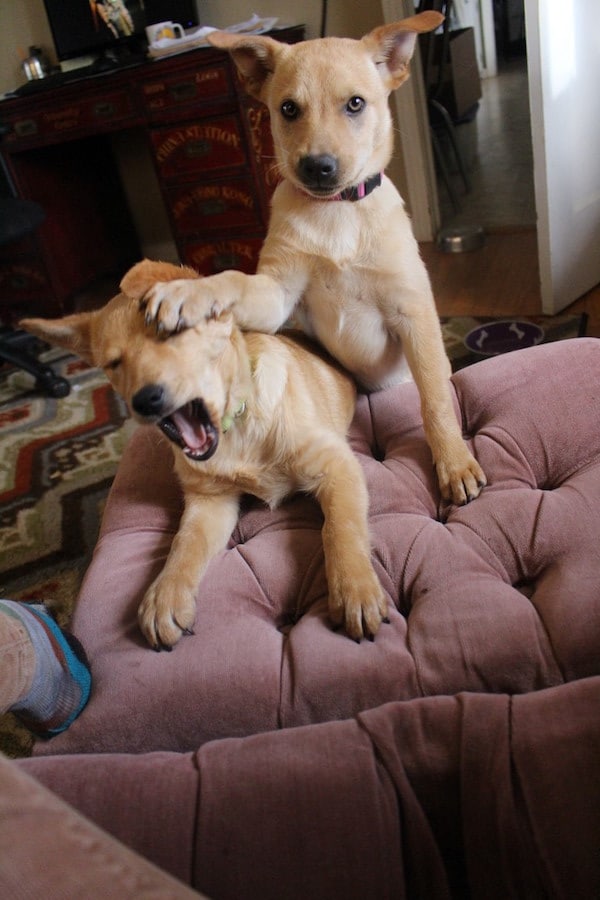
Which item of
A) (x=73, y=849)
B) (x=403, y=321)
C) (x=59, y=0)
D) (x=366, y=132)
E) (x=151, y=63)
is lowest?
(x=403, y=321)

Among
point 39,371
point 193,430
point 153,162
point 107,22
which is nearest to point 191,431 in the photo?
point 193,430

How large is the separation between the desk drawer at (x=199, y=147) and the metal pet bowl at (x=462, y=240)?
3.44 feet

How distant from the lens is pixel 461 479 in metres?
1.07

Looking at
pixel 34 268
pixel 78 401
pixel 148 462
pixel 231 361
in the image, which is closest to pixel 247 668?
pixel 231 361

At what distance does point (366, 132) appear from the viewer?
4.13 feet

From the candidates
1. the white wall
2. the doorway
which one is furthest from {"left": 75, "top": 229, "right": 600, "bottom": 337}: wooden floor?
the white wall

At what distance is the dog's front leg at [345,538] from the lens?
2.87ft

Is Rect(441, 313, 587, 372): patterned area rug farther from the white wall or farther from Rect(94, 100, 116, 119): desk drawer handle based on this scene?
Rect(94, 100, 116, 119): desk drawer handle

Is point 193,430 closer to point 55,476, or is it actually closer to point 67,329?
point 67,329

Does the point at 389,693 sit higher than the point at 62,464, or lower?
higher

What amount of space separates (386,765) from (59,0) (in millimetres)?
3835

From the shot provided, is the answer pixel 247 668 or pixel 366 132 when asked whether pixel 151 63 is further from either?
pixel 247 668

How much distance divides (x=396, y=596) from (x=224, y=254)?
2457mm

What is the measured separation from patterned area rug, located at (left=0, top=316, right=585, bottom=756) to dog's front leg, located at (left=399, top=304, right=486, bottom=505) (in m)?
0.80
